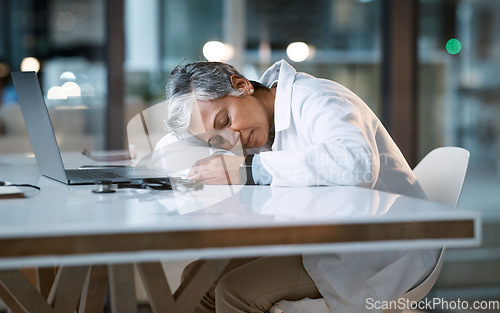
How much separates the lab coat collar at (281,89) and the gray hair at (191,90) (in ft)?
0.23

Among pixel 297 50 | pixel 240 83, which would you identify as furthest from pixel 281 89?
pixel 297 50

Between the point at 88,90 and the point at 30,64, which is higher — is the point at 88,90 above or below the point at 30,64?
below

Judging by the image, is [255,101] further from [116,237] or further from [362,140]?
[116,237]

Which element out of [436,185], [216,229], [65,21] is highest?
[65,21]

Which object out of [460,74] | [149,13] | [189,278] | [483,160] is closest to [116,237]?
[189,278]

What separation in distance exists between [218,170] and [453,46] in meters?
1.80

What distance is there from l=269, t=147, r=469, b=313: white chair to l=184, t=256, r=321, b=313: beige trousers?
0.05 feet

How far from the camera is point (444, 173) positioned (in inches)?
50.1

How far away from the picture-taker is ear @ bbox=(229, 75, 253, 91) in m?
1.19

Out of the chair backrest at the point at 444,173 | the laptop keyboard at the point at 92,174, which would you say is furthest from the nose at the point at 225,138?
the chair backrest at the point at 444,173

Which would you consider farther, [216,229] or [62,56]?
[62,56]

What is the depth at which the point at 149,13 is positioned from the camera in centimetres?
300

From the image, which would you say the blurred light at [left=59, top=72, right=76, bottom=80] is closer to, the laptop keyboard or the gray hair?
the laptop keyboard

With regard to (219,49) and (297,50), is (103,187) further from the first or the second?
(219,49)
